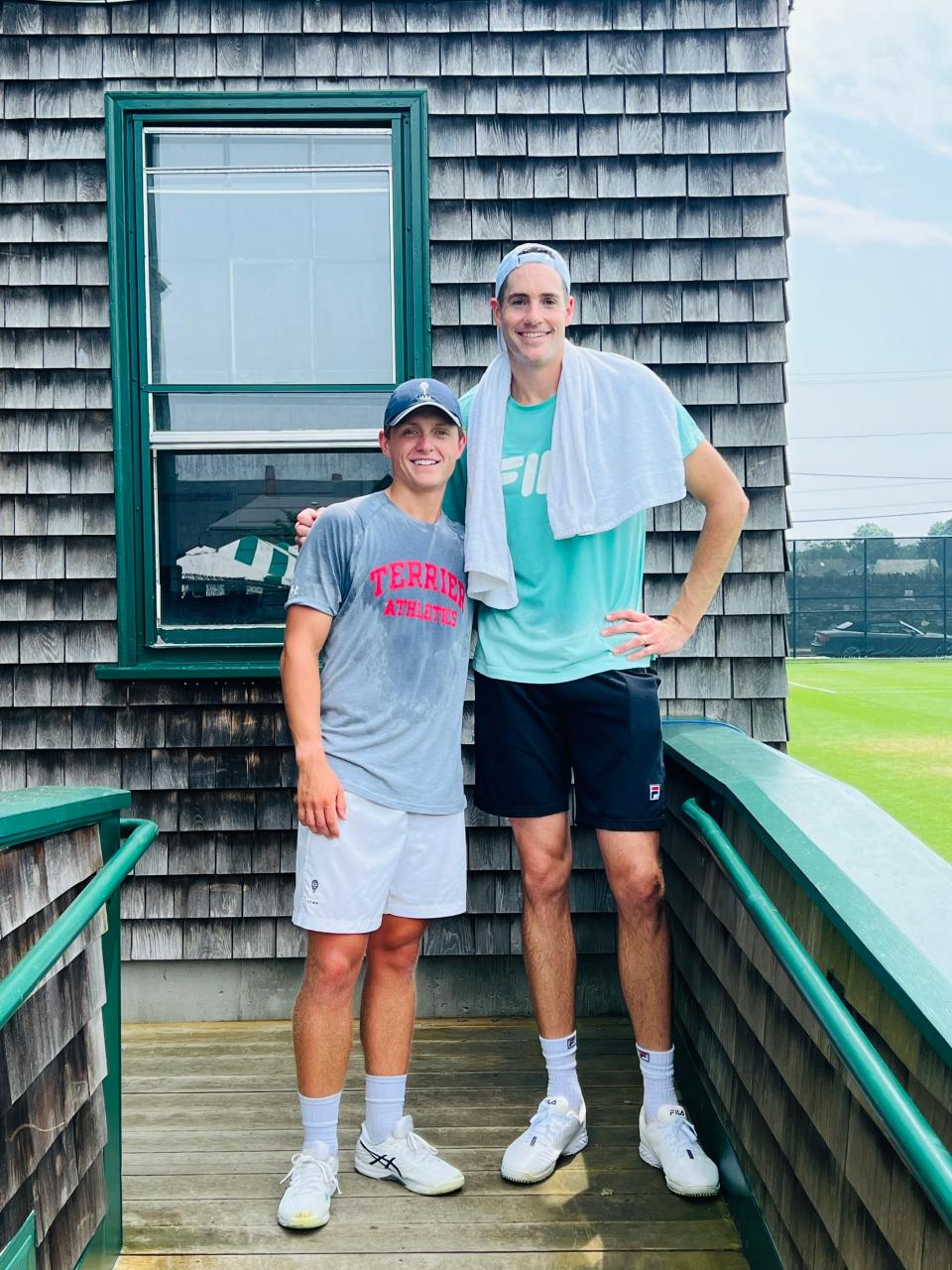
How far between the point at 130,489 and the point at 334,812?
1.53 meters

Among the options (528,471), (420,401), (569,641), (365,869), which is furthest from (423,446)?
(365,869)

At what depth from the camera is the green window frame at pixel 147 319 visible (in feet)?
10.3

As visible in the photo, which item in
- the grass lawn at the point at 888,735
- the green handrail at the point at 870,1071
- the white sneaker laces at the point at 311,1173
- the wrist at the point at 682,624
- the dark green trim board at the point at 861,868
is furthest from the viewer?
the grass lawn at the point at 888,735

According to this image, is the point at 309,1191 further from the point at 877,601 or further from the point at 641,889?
the point at 877,601

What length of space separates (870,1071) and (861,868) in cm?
38

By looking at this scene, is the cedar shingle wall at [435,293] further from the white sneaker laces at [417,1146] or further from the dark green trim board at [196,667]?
the white sneaker laces at [417,1146]

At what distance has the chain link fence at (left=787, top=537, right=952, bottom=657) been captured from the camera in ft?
86.0

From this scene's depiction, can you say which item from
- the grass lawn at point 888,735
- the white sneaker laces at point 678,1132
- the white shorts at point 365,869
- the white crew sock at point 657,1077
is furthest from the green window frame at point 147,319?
the grass lawn at point 888,735

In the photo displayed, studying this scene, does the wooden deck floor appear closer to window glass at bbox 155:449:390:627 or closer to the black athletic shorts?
the black athletic shorts

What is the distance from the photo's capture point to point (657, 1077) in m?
2.27

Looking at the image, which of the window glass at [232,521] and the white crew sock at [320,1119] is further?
the window glass at [232,521]

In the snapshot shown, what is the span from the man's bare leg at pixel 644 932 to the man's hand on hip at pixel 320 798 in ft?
1.85

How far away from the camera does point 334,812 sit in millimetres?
2070

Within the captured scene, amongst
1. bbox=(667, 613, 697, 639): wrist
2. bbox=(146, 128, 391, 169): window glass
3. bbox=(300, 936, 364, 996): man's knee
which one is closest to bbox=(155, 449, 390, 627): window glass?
bbox=(146, 128, 391, 169): window glass
